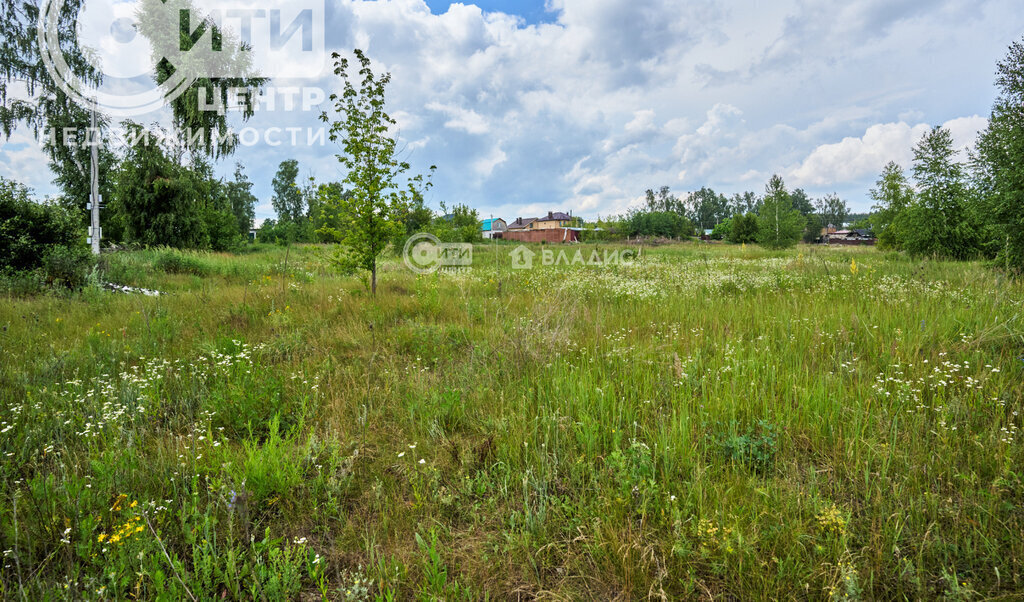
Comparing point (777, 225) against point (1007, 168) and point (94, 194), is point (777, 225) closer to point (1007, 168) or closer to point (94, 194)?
point (1007, 168)

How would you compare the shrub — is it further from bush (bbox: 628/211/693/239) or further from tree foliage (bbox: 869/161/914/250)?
bush (bbox: 628/211/693/239)

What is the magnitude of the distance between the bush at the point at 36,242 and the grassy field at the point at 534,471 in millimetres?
6772

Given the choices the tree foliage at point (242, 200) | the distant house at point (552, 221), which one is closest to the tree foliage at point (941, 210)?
the tree foliage at point (242, 200)

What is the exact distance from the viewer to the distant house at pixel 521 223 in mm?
104438

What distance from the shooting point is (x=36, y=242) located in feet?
31.8

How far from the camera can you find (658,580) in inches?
64.1

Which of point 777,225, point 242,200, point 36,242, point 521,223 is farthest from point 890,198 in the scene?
point 521,223

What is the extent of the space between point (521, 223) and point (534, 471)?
110 m

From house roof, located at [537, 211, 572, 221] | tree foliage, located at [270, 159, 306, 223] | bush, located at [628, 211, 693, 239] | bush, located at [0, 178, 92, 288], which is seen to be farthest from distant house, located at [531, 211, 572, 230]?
bush, located at [0, 178, 92, 288]

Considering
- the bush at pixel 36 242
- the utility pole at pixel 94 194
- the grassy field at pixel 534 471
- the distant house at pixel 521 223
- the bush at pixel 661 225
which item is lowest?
the grassy field at pixel 534 471

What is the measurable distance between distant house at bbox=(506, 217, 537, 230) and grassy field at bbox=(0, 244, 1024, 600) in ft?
333

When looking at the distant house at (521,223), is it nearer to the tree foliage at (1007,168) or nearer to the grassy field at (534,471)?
the tree foliage at (1007,168)

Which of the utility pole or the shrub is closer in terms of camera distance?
the shrub

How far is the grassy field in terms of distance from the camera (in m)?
1.71
